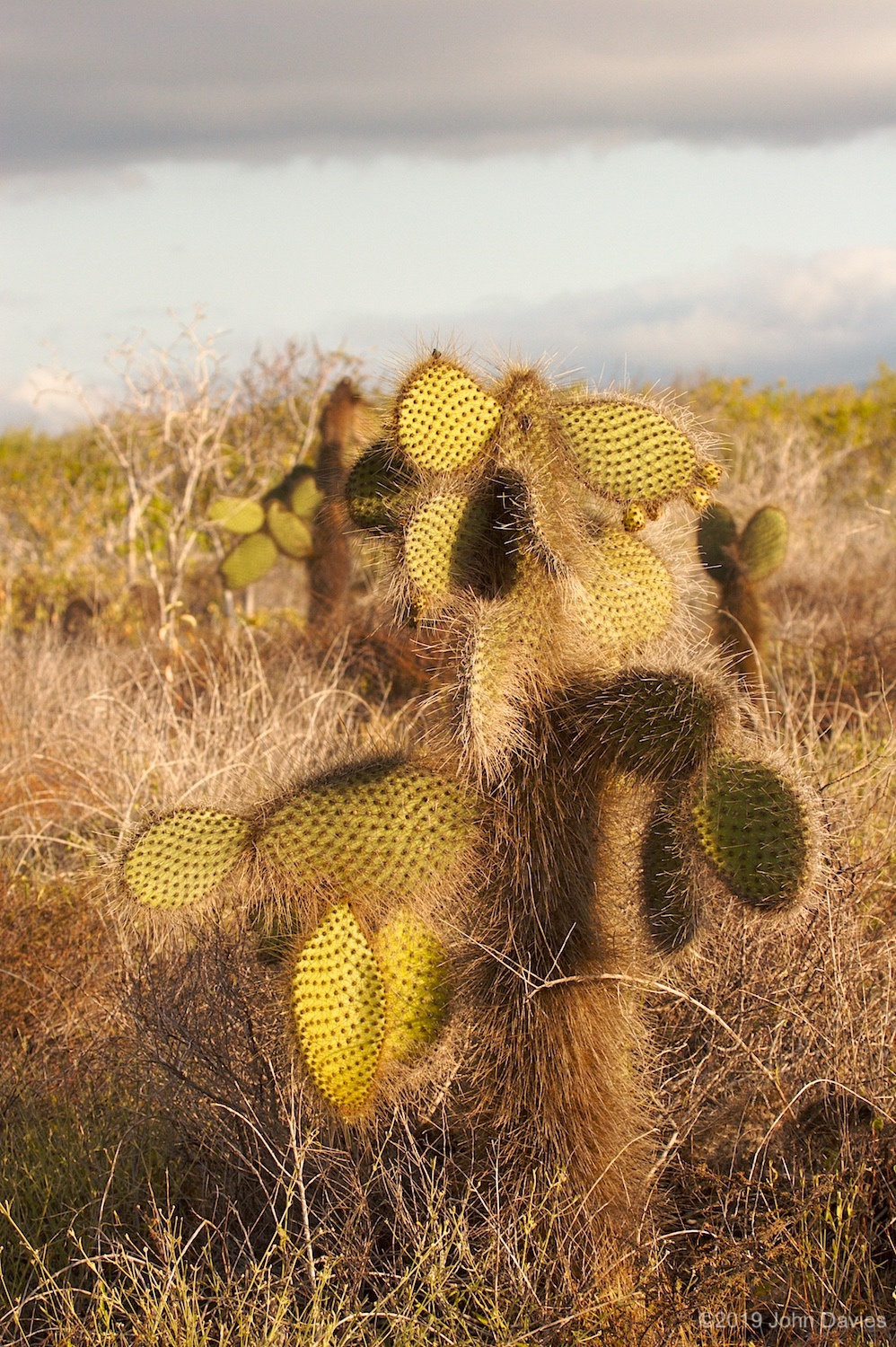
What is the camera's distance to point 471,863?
253 centimetres

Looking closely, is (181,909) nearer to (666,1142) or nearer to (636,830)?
(636,830)

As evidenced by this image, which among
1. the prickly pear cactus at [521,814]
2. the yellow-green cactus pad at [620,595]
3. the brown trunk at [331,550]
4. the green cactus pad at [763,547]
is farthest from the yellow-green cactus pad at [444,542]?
the green cactus pad at [763,547]

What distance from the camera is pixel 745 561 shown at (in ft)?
18.9

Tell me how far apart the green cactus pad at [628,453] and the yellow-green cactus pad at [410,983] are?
980mm

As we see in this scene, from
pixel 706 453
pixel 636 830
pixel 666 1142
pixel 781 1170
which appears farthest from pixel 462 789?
pixel 781 1170

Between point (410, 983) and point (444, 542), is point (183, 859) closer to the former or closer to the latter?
point (410, 983)

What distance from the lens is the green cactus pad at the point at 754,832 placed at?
223 cm

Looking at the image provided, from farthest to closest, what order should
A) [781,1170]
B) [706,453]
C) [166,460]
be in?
[166,460], [781,1170], [706,453]

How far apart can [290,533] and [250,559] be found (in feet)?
0.99

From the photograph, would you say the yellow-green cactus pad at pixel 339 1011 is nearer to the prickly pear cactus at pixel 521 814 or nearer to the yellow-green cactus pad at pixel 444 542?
the prickly pear cactus at pixel 521 814

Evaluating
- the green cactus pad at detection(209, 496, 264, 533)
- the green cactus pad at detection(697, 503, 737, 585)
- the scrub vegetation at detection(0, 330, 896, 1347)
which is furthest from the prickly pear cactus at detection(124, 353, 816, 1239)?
the green cactus pad at detection(209, 496, 264, 533)

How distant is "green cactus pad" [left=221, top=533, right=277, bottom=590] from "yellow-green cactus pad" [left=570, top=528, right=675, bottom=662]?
497 centimetres

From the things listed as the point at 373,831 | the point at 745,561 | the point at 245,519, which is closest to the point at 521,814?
the point at 373,831

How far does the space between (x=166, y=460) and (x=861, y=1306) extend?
31.5 feet
